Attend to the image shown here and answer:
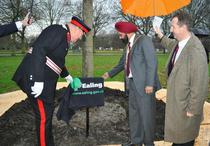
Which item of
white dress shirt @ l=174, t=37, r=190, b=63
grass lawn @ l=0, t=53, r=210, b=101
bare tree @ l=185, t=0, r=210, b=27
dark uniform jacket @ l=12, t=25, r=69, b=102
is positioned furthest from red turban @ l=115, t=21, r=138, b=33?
bare tree @ l=185, t=0, r=210, b=27

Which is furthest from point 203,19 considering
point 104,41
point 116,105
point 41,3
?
point 116,105

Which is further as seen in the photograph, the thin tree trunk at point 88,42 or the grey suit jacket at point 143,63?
the thin tree trunk at point 88,42

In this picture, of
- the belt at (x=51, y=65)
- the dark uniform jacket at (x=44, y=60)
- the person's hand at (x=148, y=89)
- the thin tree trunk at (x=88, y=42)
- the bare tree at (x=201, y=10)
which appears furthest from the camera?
the bare tree at (x=201, y=10)

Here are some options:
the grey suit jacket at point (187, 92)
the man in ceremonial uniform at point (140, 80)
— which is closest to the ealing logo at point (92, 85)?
the man in ceremonial uniform at point (140, 80)

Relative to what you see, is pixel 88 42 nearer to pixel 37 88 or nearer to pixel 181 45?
pixel 37 88

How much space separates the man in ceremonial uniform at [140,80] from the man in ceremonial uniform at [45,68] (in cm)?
102

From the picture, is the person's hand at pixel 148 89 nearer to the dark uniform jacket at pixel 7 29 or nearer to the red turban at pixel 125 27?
the red turban at pixel 125 27

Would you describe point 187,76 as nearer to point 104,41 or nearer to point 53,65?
point 53,65

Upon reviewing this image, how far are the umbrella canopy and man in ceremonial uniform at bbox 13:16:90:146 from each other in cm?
125

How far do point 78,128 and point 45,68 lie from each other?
1.81 meters

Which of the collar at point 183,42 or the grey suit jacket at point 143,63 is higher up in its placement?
the collar at point 183,42

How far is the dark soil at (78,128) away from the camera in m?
5.43

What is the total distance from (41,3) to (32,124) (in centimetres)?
3496

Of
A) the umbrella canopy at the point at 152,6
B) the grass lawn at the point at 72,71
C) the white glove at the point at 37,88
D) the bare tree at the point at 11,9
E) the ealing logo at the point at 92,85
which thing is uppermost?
the bare tree at the point at 11,9
